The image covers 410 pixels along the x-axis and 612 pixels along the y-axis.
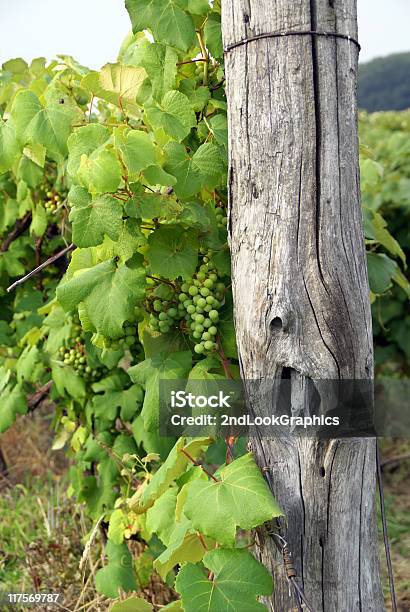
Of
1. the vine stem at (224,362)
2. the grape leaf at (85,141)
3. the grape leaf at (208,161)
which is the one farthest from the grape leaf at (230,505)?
the grape leaf at (85,141)

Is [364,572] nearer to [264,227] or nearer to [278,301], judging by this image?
[278,301]

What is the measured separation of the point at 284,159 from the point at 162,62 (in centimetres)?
54

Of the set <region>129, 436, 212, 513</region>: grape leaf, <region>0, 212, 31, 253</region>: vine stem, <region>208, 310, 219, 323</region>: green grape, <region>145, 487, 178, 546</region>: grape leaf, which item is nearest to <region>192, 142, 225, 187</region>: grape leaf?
<region>208, 310, 219, 323</region>: green grape

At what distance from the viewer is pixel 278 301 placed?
63.0 inches

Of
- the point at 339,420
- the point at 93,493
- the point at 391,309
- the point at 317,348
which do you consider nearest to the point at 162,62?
the point at 317,348

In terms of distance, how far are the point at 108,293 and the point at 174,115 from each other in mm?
469

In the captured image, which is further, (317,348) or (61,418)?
(61,418)

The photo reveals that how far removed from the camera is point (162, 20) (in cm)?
183

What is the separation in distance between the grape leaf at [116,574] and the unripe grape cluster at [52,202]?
134cm

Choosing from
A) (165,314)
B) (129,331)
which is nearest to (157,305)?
(165,314)

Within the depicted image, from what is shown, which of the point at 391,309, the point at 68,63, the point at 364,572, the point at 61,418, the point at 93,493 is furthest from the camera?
the point at 391,309

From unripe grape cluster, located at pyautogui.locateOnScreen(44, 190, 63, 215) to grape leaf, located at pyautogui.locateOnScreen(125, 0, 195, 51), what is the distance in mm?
1275

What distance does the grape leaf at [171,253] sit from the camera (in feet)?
5.95

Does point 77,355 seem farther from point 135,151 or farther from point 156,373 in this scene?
point 135,151
